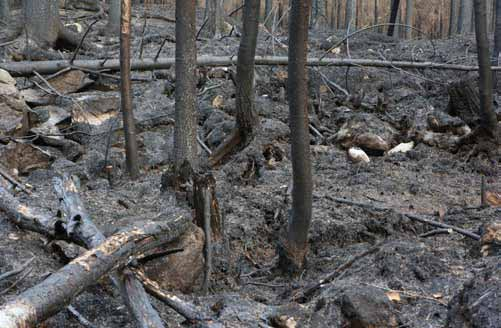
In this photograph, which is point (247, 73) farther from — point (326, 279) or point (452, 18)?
point (452, 18)

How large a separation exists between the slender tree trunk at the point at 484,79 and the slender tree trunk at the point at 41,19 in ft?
21.8

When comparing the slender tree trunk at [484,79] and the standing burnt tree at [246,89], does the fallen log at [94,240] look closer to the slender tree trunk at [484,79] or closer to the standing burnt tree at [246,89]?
the standing burnt tree at [246,89]

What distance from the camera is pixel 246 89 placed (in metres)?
6.34

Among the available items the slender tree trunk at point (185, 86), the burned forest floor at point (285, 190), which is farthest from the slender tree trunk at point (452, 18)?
the slender tree trunk at point (185, 86)

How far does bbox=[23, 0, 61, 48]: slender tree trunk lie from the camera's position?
978 centimetres

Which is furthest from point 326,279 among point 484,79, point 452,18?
point 452,18

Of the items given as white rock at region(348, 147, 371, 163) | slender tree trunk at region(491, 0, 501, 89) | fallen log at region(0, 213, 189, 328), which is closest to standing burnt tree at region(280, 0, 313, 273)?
fallen log at region(0, 213, 189, 328)

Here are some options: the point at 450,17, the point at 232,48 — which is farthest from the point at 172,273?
the point at 450,17

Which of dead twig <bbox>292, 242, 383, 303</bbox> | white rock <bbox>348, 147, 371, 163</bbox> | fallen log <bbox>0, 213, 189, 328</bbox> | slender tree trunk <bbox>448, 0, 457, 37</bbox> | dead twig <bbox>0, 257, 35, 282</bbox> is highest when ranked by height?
slender tree trunk <bbox>448, 0, 457, 37</bbox>

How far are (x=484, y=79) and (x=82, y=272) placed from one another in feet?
18.9

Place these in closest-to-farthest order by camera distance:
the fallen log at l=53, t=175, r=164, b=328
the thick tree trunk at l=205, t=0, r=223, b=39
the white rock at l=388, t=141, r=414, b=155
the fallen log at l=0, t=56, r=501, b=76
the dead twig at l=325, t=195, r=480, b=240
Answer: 1. the fallen log at l=53, t=175, r=164, b=328
2. the dead twig at l=325, t=195, r=480, b=240
3. the white rock at l=388, t=141, r=414, b=155
4. the fallen log at l=0, t=56, r=501, b=76
5. the thick tree trunk at l=205, t=0, r=223, b=39

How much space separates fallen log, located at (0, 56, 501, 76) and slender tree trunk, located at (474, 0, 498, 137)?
1.45 meters

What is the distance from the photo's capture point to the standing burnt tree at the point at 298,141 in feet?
12.5

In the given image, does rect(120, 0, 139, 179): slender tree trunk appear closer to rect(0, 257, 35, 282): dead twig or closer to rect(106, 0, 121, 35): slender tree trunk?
rect(0, 257, 35, 282): dead twig
